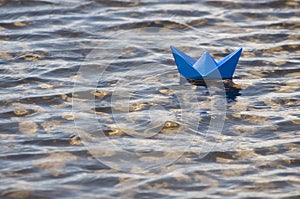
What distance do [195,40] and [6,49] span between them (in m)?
1.89

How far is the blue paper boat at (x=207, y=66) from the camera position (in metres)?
6.32

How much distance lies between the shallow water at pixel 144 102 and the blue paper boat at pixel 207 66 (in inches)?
4.0

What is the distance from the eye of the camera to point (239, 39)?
24.4 feet

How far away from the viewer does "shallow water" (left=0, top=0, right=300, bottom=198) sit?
16.3 ft

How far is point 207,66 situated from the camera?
6.37m

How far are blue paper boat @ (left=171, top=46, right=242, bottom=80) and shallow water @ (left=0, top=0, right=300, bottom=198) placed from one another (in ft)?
0.34

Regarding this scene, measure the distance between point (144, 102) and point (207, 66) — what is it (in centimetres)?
69

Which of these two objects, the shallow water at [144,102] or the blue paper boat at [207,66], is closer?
the shallow water at [144,102]

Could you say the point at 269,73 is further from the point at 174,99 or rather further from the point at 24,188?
the point at 24,188

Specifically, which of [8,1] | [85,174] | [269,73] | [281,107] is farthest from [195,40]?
[85,174]

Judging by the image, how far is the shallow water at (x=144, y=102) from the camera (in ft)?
16.3

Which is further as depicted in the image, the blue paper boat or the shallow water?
the blue paper boat

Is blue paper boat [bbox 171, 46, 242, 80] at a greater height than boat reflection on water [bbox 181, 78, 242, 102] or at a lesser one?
greater

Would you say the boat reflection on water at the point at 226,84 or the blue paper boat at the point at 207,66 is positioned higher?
the blue paper boat at the point at 207,66
